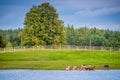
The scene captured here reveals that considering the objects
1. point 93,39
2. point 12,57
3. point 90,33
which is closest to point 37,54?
point 12,57

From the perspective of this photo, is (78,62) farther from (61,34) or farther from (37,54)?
(61,34)

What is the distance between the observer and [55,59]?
155 feet

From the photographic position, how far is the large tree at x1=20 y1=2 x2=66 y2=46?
58000mm

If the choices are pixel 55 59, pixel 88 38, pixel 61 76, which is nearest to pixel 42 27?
pixel 55 59

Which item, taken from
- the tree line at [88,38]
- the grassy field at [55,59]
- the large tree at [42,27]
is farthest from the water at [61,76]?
the tree line at [88,38]

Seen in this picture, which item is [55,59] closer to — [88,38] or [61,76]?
[61,76]

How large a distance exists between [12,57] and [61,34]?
13.1 meters

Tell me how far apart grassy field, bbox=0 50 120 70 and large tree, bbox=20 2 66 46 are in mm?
5633

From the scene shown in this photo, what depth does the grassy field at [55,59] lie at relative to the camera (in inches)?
1623

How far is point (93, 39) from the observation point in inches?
3169

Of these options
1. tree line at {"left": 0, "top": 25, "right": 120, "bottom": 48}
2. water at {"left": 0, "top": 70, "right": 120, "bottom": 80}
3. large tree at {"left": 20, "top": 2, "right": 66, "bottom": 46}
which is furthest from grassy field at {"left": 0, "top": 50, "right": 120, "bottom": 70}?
tree line at {"left": 0, "top": 25, "right": 120, "bottom": 48}

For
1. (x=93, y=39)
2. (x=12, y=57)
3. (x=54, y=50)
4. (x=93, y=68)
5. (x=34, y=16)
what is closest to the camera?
(x=93, y=68)

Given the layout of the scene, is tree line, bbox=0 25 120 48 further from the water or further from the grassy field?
the water

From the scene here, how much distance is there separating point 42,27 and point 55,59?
465 inches
